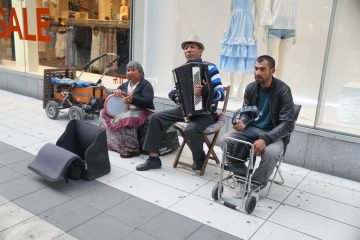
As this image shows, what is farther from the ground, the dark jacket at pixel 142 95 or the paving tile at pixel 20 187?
the dark jacket at pixel 142 95

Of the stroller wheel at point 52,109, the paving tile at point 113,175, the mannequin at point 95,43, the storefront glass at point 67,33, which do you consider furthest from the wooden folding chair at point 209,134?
the mannequin at point 95,43

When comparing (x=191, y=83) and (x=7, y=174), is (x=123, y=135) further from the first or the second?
(x=7, y=174)

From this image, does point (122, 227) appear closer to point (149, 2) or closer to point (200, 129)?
point (200, 129)

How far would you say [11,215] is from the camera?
2.75 metres

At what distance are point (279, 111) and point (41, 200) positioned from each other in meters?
2.16

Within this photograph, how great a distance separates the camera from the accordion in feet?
11.2

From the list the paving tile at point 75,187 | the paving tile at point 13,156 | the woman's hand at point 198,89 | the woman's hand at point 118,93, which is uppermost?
the woman's hand at point 198,89

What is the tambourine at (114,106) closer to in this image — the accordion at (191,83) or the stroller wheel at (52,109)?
the accordion at (191,83)

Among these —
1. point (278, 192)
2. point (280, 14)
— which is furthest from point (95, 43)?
point (278, 192)

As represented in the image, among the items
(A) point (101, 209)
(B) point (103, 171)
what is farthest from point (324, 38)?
(A) point (101, 209)

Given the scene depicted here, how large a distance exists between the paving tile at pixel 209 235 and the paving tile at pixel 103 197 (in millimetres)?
771

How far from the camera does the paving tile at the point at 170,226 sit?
2598 millimetres

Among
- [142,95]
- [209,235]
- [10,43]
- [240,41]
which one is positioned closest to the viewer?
[209,235]

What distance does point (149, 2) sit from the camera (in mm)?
5590
